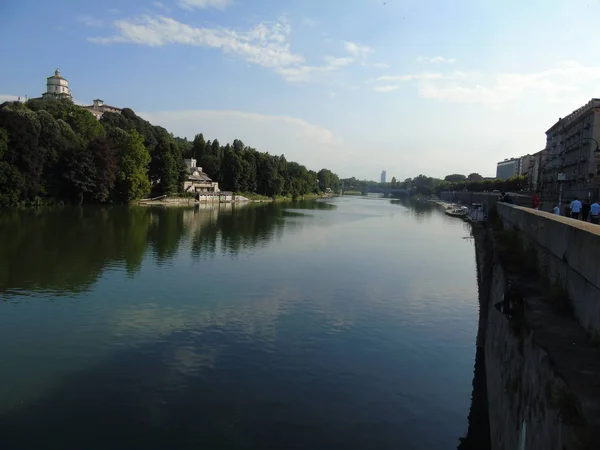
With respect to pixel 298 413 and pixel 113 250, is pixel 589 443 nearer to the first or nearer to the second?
pixel 298 413

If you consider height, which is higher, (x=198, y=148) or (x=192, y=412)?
(x=198, y=148)

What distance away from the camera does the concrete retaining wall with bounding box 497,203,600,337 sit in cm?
565

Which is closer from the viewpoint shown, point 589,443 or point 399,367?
point 589,443

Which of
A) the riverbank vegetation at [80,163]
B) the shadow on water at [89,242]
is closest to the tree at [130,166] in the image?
the riverbank vegetation at [80,163]

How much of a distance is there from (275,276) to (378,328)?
9237mm

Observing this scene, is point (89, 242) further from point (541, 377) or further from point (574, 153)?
point (574, 153)

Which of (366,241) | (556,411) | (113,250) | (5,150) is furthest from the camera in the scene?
(5,150)

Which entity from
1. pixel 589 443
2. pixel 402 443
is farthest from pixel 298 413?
pixel 589 443

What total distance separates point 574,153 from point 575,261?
8178cm

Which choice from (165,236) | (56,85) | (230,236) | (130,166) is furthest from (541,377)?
(56,85)

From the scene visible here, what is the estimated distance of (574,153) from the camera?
76.6m

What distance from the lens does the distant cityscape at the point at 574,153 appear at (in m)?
64.1

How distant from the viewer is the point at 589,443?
12.7 ft

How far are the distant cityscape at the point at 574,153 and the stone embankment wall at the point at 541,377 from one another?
31.1m
